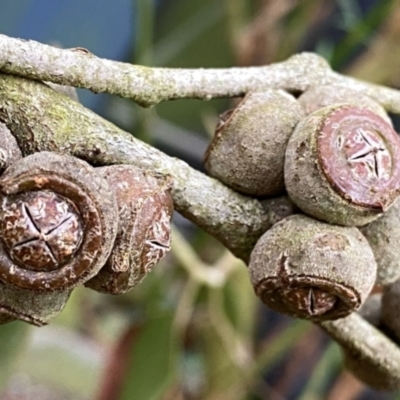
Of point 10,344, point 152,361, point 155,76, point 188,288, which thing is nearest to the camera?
point 155,76

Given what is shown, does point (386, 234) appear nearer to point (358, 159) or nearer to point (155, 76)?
point (358, 159)

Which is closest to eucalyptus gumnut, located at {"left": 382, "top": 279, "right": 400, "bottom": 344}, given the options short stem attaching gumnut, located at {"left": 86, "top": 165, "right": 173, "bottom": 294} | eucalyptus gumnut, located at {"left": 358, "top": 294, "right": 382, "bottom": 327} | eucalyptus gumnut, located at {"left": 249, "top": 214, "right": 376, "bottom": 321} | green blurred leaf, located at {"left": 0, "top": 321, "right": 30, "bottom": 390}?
eucalyptus gumnut, located at {"left": 358, "top": 294, "right": 382, "bottom": 327}

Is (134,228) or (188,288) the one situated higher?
(134,228)

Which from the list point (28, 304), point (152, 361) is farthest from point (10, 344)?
point (28, 304)

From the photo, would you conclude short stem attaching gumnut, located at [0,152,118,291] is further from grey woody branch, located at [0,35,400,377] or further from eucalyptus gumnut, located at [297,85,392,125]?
eucalyptus gumnut, located at [297,85,392,125]

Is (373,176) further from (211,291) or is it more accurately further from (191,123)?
(191,123)

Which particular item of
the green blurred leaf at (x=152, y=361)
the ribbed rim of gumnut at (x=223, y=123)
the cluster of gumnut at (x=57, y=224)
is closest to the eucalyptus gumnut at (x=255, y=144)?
the ribbed rim of gumnut at (x=223, y=123)
